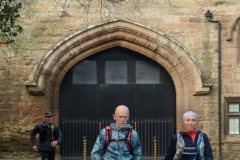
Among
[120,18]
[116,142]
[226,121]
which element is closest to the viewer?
Answer: [116,142]

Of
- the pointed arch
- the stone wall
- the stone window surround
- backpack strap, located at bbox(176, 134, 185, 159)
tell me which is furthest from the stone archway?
backpack strap, located at bbox(176, 134, 185, 159)

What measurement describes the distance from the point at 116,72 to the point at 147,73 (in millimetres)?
842

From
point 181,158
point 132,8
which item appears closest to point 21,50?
point 132,8

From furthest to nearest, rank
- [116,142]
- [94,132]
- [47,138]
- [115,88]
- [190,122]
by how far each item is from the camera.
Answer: [115,88] < [94,132] < [47,138] < [116,142] < [190,122]

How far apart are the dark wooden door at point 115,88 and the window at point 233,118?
1484mm

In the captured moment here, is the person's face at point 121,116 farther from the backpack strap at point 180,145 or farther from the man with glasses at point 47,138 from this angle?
the man with glasses at point 47,138

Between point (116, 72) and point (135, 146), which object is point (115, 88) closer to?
point (116, 72)

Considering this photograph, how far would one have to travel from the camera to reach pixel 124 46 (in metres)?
15.8

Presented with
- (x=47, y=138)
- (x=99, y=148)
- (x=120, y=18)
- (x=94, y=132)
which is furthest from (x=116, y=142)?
(x=94, y=132)

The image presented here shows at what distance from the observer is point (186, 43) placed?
50.6 ft

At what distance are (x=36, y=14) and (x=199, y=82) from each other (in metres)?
4.51

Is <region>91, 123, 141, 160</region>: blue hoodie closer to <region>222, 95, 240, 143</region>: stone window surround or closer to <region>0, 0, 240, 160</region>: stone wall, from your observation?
<region>0, 0, 240, 160</region>: stone wall

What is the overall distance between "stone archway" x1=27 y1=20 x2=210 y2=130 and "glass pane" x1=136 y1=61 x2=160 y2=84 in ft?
1.63

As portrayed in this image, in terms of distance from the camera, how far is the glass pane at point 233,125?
51.6 ft
